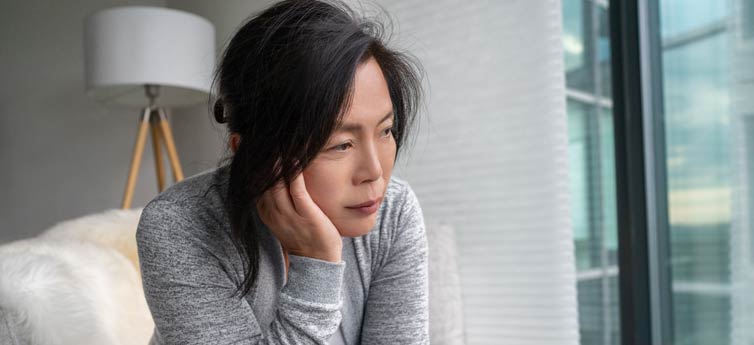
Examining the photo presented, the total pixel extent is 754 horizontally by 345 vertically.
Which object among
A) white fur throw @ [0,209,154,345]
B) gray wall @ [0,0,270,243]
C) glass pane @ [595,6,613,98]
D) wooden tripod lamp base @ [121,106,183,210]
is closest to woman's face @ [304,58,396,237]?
white fur throw @ [0,209,154,345]

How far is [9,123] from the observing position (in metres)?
2.92

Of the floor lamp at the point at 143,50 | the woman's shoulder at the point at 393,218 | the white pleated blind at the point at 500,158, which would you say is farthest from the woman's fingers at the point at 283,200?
the floor lamp at the point at 143,50

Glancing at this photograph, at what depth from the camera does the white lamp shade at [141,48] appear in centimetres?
208

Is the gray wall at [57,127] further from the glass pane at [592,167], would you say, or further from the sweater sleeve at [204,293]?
the sweater sleeve at [204,293]

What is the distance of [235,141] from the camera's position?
33.4 inches

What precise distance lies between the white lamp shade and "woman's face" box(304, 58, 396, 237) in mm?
1448

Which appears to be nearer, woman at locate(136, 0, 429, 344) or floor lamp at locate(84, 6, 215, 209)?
woman at locate(136, 0, 429, 344)

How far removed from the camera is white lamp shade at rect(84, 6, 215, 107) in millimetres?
2078

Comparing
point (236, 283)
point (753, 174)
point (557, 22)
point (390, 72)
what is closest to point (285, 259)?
point (236, 283)

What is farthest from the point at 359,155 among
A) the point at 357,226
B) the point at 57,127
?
the point at 57,127

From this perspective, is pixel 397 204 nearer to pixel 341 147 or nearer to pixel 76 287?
pixel 341 147

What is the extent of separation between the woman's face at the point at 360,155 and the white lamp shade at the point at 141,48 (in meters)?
1.45

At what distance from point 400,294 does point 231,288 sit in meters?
0.27

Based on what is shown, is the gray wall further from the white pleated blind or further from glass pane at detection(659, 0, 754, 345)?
glass pane at detection(659, 0, 754, 345)
